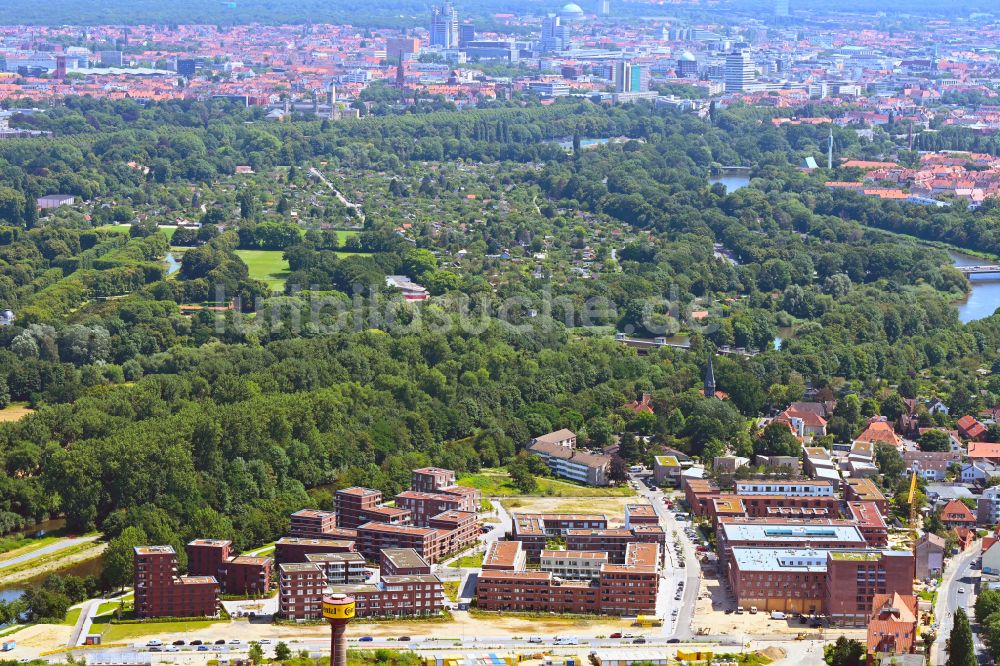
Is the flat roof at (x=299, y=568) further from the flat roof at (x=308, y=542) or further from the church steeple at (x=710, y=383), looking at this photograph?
the church steeple at (x=710, y=383)

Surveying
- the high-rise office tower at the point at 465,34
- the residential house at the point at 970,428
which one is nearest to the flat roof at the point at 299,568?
the residential house at the point at 970,428

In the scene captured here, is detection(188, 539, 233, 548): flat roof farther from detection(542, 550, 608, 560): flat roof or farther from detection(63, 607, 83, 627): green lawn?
detection(542, 550, 608, 560): flat roof

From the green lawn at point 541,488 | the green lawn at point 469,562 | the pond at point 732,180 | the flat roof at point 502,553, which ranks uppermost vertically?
the flat roof at point 502,553

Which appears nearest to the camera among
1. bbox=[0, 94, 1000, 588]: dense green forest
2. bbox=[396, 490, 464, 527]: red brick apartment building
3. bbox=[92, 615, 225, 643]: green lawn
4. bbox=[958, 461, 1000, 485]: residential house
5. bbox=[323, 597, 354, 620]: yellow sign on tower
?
bbox=[323, 597, 354, 620]: yellow sign on tower

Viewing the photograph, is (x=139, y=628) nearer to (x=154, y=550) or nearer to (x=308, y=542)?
(x=154, y=550)

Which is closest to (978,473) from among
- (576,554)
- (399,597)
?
(576,554)

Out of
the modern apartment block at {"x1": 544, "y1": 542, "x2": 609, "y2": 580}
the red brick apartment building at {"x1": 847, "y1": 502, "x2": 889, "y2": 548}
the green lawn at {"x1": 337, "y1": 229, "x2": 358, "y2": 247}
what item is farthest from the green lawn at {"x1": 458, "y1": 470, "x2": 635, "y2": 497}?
the green lawn at {"x1": 337, "y1": 229, "x2": 358, "y2": 247}
